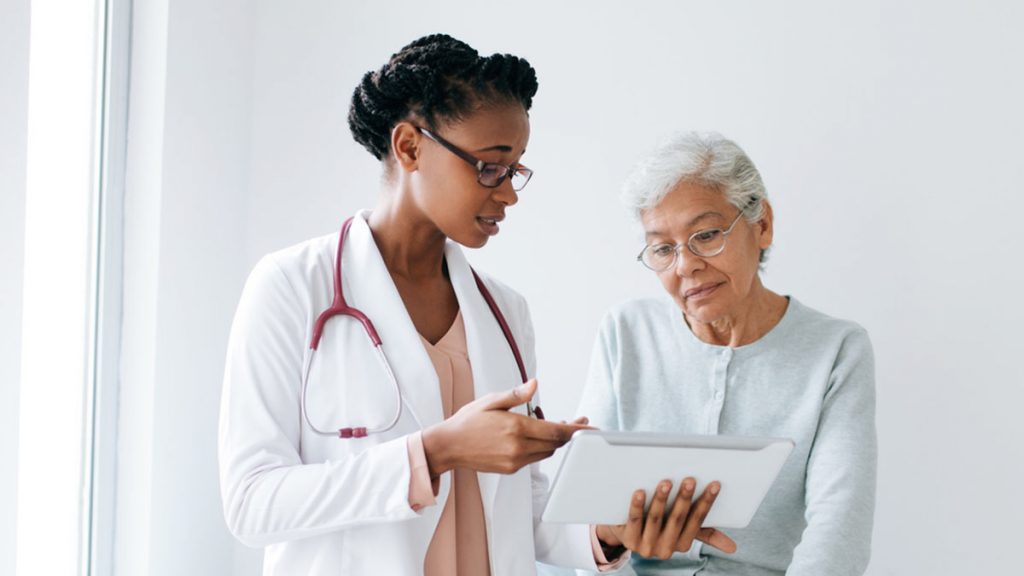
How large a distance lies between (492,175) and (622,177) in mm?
1009

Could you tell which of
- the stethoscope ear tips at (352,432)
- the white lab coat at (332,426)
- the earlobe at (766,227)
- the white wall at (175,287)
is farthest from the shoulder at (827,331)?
the white wall at (175,287)

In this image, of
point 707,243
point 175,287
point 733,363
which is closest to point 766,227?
point 707,243

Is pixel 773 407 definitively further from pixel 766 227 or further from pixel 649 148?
pixel 649 148

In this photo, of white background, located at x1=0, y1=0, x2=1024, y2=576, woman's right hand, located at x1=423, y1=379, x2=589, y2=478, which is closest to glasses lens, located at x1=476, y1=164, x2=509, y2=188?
woman's right hand, located at x1=423, y1=379, x2=589, y2=478

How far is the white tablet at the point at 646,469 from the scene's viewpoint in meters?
1.32

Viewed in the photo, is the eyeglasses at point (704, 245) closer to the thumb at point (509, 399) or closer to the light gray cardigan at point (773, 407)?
the light gray cardigan at point (773, 407)

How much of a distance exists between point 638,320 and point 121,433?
1.19 metres

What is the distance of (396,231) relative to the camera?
1565mm

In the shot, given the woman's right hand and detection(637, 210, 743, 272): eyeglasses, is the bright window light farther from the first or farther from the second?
detection(637, 210, 743, 272): eyeglasses

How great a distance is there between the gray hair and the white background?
0.49 meters

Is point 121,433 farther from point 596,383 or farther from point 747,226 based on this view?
point 747,226

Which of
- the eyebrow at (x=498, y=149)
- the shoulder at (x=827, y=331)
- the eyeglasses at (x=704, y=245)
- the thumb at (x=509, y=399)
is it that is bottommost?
the thumb at (x=509, y=399)

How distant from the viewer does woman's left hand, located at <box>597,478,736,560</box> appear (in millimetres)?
1431

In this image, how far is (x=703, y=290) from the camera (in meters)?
1.87
